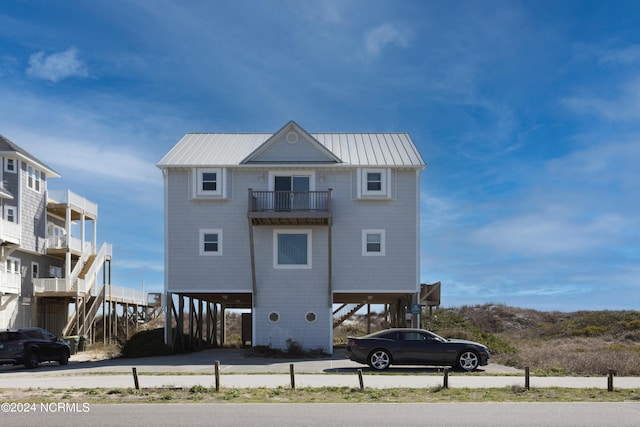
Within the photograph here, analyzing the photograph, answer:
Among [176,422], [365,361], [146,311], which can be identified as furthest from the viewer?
[146,311]

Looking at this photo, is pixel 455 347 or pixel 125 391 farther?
pixel 455 347

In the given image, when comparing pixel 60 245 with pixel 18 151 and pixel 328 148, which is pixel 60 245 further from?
pixel 328 148

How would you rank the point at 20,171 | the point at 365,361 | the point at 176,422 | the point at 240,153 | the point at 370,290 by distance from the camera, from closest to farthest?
the point at 176,422 → the point at 365,361 → the point at 370,290 → the point at 240,153 → the point at 20,171

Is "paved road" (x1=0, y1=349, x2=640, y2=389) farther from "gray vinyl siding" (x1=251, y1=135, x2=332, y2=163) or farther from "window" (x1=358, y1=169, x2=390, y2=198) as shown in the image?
"gray vinyl siding" (x1=251, y1=135, x2=332, y2=163)

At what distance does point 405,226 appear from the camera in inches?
1393

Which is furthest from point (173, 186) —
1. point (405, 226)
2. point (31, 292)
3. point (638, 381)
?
point (638, 381)

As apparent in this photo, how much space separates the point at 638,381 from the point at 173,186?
73.1 ft

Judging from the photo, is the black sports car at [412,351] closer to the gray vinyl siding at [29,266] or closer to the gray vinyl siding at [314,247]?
the gray vinyl siding at [314,247]

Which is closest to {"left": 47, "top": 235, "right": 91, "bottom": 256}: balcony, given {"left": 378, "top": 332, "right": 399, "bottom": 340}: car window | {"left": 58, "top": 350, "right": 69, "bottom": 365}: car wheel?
{"left": 58, "top": 350, "right": 69, "bottom": 365}: car wheel

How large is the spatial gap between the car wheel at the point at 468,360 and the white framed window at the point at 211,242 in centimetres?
1417

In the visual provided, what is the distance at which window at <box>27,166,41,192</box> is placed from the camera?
44.7 m

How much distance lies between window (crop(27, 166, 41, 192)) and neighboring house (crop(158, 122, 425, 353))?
1313 centimetres

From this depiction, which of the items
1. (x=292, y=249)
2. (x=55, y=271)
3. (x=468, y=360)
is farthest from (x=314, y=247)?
(x=55, y=271)

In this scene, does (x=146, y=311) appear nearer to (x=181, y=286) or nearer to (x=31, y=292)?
(x=31, y=292)
